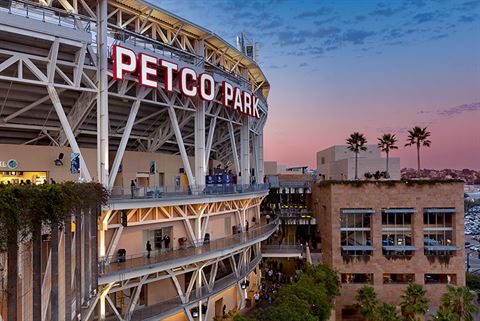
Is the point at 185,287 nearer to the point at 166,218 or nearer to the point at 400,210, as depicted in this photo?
the point at 166,218

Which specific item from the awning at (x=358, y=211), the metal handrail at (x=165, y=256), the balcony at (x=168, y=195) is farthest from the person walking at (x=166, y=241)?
the awning at (x=358, y=211)

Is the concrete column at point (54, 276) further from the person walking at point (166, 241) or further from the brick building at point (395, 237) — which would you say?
the brick building at point (395, 237)

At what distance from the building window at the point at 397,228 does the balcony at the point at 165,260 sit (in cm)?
1937

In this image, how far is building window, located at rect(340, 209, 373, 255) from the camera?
151ft

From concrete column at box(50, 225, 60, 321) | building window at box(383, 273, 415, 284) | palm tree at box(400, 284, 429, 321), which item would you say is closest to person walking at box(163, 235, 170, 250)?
concrete column at box(50, 225, 60, 321)

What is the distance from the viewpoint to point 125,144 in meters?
25.9

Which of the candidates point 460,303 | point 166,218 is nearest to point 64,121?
point 166,218

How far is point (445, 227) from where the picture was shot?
150 ft

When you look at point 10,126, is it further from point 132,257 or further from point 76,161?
point 132,257

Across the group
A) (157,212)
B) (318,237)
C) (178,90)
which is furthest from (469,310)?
(178,90)

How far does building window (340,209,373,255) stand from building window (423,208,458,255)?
6263mm

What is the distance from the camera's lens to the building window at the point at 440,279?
44.7m

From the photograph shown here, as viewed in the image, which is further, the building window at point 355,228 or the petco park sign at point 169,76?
the building window at point 355,228

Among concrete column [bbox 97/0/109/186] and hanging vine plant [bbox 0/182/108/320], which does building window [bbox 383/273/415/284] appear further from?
hanging vine plant [bbox 0/182/108/320]
